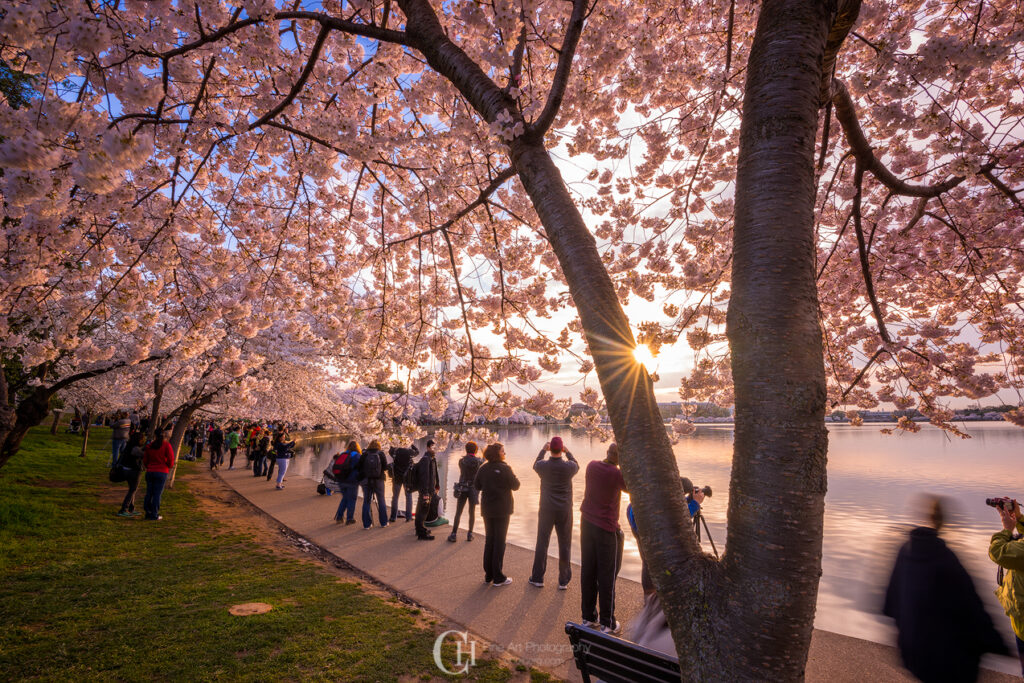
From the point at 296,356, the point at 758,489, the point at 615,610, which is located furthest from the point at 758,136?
the point at 296,356

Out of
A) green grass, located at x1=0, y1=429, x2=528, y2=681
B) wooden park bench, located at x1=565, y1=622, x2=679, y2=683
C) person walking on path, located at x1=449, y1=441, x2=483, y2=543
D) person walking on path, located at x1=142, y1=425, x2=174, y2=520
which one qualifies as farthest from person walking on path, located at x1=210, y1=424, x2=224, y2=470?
wooden park bench, located at x1=565, y1=622, x2=679, y2=683

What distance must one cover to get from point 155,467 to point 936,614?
1149 cm

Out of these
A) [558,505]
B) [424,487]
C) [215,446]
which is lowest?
[215,446]

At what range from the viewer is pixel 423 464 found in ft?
26.4

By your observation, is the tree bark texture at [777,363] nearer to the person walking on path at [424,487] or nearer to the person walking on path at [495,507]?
the person walking on path at [495,507]

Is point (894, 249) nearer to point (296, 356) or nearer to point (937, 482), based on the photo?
point (296, 356)

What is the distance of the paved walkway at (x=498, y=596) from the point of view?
4.09 metres

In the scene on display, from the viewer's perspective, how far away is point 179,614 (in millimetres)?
4578

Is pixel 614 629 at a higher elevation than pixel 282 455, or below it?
below

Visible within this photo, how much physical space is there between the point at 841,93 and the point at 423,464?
7.52 m

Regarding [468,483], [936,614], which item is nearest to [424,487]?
[468,483]

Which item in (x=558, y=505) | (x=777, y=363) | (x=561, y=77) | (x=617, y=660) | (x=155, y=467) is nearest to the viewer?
(x=777, y=363)

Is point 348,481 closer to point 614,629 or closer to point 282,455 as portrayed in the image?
point 282,455

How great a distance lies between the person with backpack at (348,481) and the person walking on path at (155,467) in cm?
313
